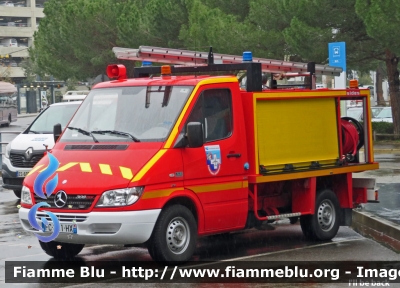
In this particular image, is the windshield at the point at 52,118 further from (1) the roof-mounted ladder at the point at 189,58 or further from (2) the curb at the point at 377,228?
(2) the curb at the point at 377,228

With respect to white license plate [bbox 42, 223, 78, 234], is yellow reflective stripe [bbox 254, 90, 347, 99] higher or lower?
higher

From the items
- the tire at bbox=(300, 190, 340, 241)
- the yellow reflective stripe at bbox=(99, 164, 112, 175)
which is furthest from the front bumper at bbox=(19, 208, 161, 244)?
the tire at bbox=(300, 190, 340, 241)

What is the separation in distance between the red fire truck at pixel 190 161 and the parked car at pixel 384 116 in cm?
2707

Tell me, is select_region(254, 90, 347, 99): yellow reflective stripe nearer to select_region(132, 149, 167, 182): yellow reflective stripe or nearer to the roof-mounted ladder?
the roof-mounted ladder

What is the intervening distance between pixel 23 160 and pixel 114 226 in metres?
8.21

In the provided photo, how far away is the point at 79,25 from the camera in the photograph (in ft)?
157

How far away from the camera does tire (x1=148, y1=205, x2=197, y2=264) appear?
9.79 m

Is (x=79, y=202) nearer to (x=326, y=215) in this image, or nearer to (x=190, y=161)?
(x=190, y=161)

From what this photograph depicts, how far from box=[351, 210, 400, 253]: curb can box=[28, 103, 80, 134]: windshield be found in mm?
6753

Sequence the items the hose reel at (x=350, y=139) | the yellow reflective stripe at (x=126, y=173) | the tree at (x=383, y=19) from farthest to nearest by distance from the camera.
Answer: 1. the tree at (x=383, y=19)
2. the hose reel at (x=350, y=139)
3. the yellow reflective stripe at (x=126, y=173)

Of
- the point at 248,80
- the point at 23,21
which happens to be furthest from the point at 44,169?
the point at 23,21

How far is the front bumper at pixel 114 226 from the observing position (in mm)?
9516

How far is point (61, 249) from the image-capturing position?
424 inches

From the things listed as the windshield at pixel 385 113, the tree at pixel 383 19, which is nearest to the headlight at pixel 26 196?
the tree at pixel 383 19
